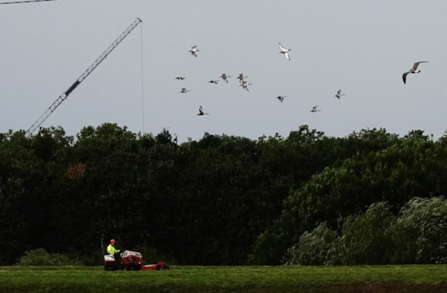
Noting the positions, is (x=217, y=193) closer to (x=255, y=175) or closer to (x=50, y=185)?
(x=255, y=175)

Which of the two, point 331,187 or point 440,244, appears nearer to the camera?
point 440,244

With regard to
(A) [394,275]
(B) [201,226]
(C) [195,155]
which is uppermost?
(C) [195,155]

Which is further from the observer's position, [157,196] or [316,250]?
[157,196]

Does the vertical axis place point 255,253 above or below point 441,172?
below

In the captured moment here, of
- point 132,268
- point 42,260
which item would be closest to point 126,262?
point 132,268

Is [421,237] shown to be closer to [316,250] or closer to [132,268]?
[316,250]

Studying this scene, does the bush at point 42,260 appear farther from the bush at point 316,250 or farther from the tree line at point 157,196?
the bush at point 316,250

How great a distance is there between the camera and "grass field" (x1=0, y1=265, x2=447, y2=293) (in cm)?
3188

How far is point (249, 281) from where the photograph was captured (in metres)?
33.2

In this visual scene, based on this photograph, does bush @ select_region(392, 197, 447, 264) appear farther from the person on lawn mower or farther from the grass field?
the person on lawn mower

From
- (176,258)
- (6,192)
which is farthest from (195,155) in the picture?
(6,192)

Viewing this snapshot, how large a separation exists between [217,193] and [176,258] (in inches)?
294

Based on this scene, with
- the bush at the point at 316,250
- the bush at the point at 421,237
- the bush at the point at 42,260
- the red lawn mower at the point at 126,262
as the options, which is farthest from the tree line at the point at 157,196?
the red lawn mower at the point at 126,262

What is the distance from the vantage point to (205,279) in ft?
112
